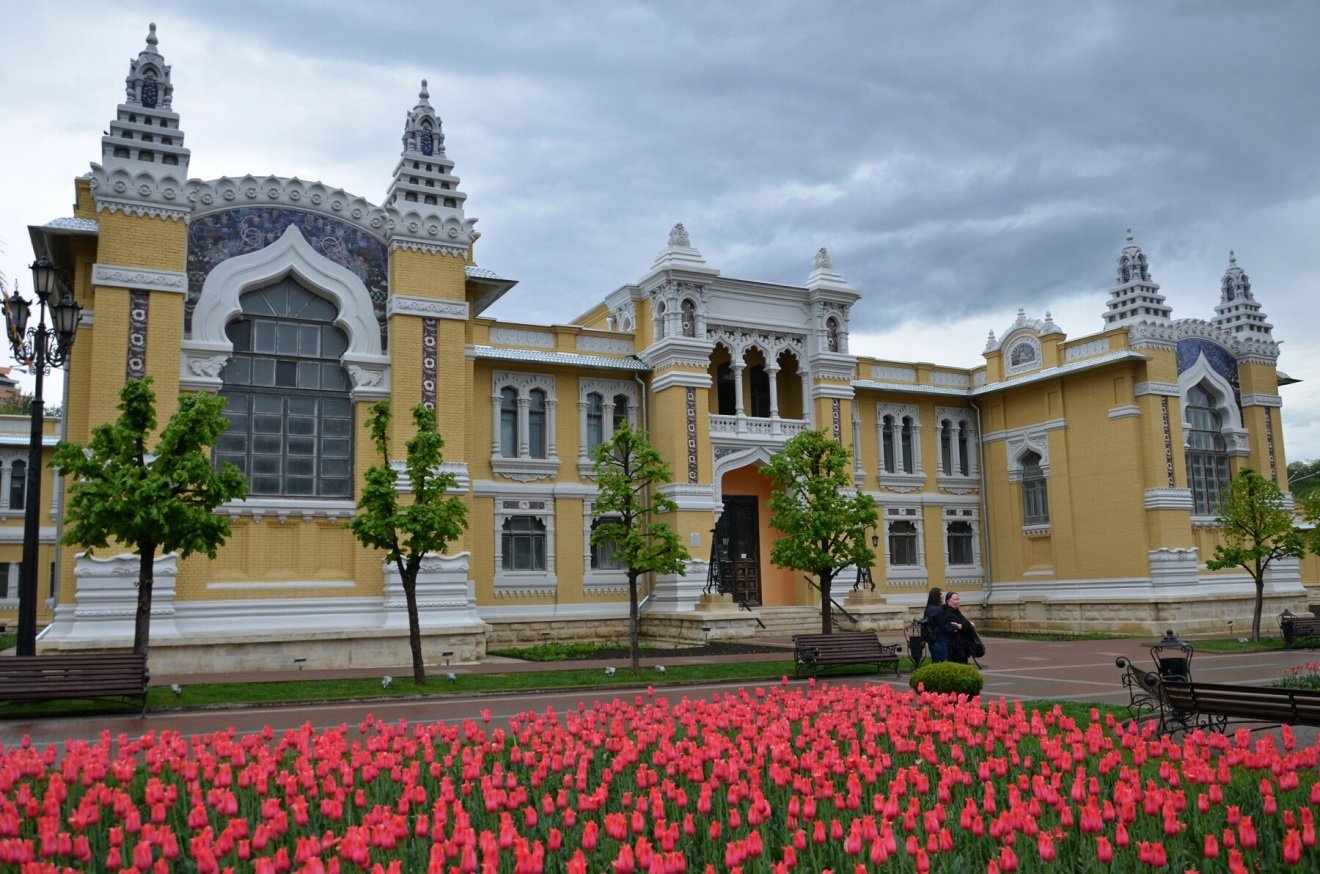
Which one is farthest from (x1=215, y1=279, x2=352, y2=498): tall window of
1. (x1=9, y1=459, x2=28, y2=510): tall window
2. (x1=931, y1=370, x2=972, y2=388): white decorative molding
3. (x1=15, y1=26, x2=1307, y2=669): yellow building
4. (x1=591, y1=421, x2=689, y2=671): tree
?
(x1=931, y1=370, x2=972, y2=388): white decorative molding

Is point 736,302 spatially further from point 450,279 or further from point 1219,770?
point 1219,770

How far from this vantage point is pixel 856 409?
35.6 m

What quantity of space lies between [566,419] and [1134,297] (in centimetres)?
1822

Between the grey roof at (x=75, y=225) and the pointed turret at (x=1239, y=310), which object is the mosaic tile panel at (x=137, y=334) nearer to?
the grey roof at (x=75, y=225)

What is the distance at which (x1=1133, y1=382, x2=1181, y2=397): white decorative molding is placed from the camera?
32.7m

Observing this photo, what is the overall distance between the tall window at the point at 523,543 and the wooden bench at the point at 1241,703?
20.6 meters

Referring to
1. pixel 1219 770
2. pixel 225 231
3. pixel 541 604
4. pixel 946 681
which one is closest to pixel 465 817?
pixel 1219 770

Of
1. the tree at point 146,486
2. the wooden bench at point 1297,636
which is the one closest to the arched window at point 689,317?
the tree at point 146,486

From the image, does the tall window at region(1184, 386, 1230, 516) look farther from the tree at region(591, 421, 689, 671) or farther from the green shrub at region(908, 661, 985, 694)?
the green shrub at region(908, 661, 985, 694)

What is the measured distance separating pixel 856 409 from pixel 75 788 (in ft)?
98.8

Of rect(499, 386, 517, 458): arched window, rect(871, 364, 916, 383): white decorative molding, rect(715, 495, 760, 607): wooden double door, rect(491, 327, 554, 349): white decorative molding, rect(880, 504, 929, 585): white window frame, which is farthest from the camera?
rect(871, 364, 916, 383): white decorative molding

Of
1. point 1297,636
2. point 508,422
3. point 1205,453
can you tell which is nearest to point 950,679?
point 1297,636

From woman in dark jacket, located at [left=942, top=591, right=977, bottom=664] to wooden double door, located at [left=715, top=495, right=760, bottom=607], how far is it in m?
16.7

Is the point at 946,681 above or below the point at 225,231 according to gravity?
below
